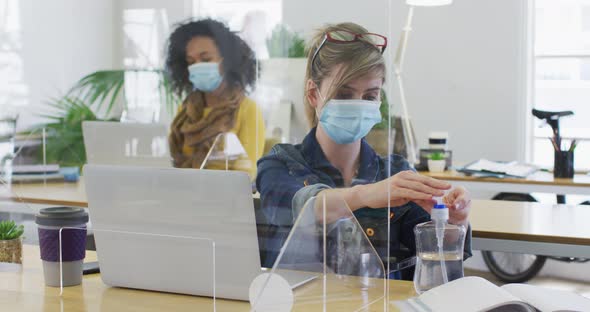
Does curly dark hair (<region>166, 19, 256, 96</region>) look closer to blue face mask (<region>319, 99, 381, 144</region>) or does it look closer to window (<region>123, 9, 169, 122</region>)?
window (<region>123, 9, 169, 122</region>)

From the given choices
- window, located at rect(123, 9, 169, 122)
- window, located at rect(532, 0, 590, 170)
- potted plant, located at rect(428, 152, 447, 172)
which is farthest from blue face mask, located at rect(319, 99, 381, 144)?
window, located at rect(532, 0, 590, 170)

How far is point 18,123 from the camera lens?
1.64 m

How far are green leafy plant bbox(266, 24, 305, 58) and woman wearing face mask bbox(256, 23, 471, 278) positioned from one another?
4cm

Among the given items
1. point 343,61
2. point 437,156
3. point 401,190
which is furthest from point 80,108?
Result: point 437,156

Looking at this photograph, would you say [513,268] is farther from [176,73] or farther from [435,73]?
[176,73]

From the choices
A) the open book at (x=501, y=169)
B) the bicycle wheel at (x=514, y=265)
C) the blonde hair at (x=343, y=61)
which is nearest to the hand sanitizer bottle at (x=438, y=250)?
the blonde hair at (x=343, y=61)

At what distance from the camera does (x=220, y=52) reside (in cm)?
153

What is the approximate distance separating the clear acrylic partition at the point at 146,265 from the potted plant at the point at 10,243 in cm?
20

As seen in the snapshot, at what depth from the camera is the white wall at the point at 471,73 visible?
519 centimetres

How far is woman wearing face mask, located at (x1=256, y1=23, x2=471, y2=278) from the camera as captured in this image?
135 centimetres

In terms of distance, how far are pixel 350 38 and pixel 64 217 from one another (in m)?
0.59

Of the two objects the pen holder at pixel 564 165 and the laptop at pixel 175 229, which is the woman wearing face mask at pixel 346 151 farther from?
the pen holder at pixel 564 165

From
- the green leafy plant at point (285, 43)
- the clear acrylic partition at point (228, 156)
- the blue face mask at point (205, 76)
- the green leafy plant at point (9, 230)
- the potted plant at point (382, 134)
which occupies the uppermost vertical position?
the green leafy plant at point (285, 43)

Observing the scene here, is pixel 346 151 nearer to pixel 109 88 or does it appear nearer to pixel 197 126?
pixel 197 126
